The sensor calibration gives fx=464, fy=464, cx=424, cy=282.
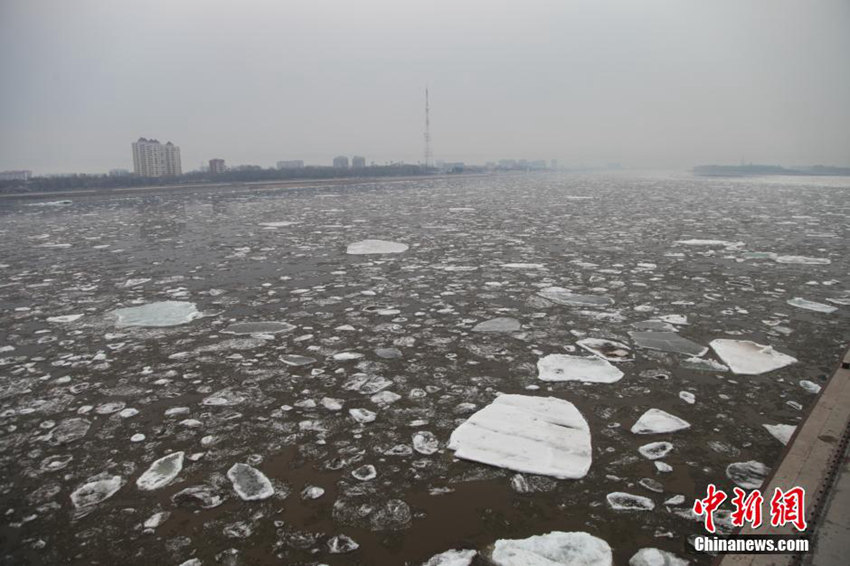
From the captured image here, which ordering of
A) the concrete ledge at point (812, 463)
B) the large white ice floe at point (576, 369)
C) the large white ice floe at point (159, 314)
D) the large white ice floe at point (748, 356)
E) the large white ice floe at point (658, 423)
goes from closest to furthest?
the concrete ledge at point (812, 463) < the large white ice floe at point (658, 423) < the large white ice floe at point (576, 369) < the large white ice floe at point (748, 356) < the large white ice floe at point (159, 314)

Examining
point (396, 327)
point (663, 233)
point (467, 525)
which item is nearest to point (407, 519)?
point (467, 525)

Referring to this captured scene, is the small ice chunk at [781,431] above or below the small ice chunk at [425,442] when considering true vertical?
above

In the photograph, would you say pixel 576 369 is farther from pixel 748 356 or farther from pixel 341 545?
pixel 341 545

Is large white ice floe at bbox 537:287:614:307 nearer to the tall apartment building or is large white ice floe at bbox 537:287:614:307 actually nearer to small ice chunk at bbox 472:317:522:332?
small ice chunk at bbox 472:317:522:332

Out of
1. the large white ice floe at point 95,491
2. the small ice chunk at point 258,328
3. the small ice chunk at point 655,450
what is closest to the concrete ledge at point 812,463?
the small ice chunk at point 655,450

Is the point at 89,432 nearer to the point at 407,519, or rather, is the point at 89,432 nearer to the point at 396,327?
the point at 407,519

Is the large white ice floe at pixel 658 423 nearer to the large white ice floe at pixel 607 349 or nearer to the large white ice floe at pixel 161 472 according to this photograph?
the large white ice floe at pixel 607 349
